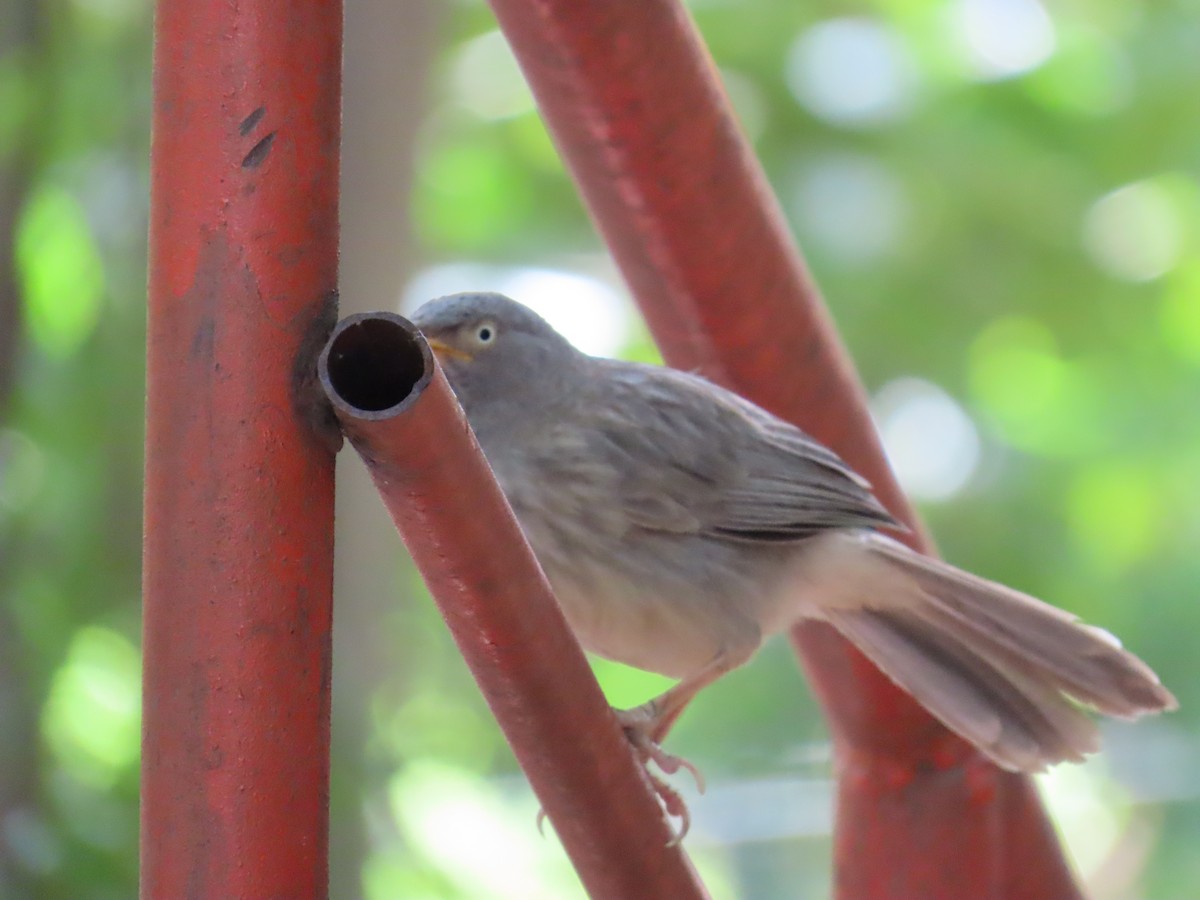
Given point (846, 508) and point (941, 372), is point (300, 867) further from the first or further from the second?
point (941, 372)

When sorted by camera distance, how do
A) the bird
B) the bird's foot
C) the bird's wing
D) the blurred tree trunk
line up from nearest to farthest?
1. the bird's foot
2. the bird
3. the bird's wing
4. the blurred tree trunk

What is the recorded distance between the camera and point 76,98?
3.73 metres

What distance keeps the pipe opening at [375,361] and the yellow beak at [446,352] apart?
1562 mm

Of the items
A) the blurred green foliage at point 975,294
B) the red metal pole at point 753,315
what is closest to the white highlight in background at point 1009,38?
the blurred green foliage at point 975,294

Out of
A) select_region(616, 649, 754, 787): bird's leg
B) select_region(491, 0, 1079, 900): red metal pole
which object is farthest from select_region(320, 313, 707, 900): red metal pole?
select_region(491, 0, 1079, 900): red metal pole

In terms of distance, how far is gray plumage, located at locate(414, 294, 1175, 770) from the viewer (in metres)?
2.78

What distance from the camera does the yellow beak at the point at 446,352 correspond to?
292 centimetres

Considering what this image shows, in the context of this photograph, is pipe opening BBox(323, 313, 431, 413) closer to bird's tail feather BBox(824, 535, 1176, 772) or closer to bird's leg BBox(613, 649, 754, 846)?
bird's leg BBox(613, 649, 754, 846)

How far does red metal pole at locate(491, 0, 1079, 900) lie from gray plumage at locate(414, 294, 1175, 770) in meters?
0.09

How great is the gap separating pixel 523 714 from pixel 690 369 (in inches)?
55.7

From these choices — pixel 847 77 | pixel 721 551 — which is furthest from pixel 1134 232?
pixel 721 551

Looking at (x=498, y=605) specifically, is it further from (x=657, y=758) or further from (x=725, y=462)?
(x=725, y=462)

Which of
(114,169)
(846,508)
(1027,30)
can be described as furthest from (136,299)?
(1027,30)

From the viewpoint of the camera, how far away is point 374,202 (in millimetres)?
4758
